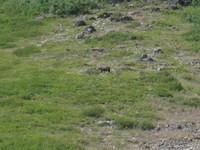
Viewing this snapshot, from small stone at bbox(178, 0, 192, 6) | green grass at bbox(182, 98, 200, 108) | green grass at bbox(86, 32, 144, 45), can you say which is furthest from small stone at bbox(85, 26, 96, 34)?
green grass at bbox(182, 98, 200, 108)

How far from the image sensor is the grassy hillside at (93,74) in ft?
51.1

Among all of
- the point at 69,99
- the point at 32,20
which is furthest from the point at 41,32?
the point at 69,99

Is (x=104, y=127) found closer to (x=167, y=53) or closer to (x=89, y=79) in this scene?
(x=89, y=79)

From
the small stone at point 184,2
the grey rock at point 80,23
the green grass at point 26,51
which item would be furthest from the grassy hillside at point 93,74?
the small stone at point 184,2

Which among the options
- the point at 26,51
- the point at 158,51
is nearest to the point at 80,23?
the point at 26,51

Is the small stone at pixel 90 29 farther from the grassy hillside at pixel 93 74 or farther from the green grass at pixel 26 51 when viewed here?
the green grass at pixel 26 51

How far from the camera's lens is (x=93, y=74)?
853 inches

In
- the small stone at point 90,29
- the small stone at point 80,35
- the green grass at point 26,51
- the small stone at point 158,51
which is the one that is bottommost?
the green grass at point 26,51

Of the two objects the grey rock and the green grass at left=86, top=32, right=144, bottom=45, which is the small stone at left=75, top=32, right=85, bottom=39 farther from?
the grey rock

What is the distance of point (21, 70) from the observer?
895 inches

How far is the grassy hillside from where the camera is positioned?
51.1 feet

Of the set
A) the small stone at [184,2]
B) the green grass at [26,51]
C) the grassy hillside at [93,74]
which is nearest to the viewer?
the grassy hillside at [93,74]

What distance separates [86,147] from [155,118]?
10.7ft

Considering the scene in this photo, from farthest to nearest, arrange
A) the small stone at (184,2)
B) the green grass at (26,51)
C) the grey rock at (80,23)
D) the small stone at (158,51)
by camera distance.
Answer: the small stone at (184,2) → the grey rock at (80,23) → the green grass at (26,51) → the small stone at (158,51)
